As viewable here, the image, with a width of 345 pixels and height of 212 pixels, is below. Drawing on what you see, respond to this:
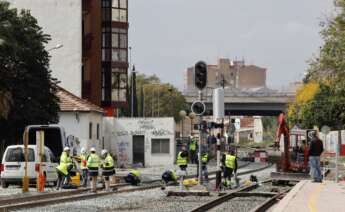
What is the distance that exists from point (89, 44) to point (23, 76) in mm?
28493

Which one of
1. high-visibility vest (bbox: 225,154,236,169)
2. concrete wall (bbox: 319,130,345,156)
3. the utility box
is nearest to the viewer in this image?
the utility box

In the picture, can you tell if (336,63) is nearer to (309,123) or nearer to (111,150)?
(111,150)

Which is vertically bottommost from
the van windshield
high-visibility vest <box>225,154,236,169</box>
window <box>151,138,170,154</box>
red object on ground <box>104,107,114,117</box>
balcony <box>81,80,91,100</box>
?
high-visibility vest <box>225,154,236,169</box>

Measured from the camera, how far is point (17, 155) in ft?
116

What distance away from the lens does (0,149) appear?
51.9 meters

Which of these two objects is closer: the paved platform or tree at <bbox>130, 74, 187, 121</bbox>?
the paved platform

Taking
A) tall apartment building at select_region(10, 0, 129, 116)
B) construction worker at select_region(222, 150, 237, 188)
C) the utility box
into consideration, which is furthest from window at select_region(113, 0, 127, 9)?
the utility box

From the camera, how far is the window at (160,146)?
7012 cm

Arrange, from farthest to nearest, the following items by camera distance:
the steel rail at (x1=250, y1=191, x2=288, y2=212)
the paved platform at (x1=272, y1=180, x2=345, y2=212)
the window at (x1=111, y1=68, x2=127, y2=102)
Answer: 1. the window at (x1=111, y1=68, x2=127, y2=102)
2. the steel rail at (x1=250, y1=191, x2=288, y2=212)
3. the paved platform at (x1=272, y1=180, x2=345, y2=212)

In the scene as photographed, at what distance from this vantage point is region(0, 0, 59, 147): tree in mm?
46013

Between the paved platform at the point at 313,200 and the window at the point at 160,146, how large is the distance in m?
41.1

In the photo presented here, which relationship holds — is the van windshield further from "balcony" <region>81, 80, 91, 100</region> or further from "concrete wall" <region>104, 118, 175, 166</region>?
"balcony" <region>81, 80, 91, 100</region>

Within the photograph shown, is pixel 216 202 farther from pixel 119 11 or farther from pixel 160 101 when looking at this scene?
pixel 160 101

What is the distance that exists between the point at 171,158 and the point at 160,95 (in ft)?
226
